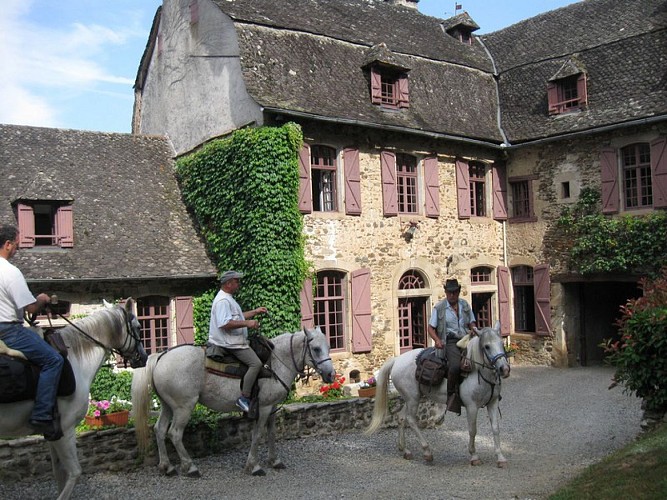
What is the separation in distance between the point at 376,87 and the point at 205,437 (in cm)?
1043

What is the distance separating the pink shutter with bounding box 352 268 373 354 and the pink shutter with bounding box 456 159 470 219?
11.8 ft

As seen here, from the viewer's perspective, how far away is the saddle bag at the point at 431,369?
28.7ft

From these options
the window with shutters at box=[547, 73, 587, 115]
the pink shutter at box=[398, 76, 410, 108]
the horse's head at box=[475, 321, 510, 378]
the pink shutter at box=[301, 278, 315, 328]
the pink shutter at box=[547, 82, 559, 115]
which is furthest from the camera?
the pink shutter at box=[547, 82, 559, 115]

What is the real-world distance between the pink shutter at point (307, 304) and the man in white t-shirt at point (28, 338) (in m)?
8.74

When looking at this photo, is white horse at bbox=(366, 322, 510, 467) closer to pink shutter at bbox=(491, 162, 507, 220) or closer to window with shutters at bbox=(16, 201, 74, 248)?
window with shutters at bbox=(16, 201, 74, 248)

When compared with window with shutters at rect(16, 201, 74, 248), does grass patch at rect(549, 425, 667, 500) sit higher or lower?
lower

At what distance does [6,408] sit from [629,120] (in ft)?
48.0

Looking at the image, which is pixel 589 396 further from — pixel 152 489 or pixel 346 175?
pixel 152 489

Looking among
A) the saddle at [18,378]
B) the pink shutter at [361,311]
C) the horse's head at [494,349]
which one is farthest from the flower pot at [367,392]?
the saddle at [18,378]

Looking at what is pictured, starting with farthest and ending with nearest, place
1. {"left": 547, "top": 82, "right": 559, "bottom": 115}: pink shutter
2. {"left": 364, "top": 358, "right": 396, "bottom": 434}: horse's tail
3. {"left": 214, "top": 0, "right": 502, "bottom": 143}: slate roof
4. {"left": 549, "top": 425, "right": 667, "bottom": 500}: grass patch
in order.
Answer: {"left": 547, "top": 82, "right": 559, "bottom": 115}: pink shutter
{"left": 214, "top": 0, "right": 502, "bottom": 143}: slate roof
{"left": 364, "top": 358, "right": 396, "bottom": 434}: horse's tail
{"left": 549, "top": 425, "right": 667, "bottom": 500}: grass patch

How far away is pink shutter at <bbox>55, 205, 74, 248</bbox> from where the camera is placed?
14570 mm

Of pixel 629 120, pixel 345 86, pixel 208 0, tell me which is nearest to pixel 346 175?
pixel 345 86

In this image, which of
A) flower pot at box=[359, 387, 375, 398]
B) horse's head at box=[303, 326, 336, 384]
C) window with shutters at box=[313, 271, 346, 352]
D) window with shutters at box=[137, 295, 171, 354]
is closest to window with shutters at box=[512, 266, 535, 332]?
window with shutters at box=[313, 271, 346, 352]

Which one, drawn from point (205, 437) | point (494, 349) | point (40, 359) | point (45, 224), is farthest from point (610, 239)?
point (40, 359)
